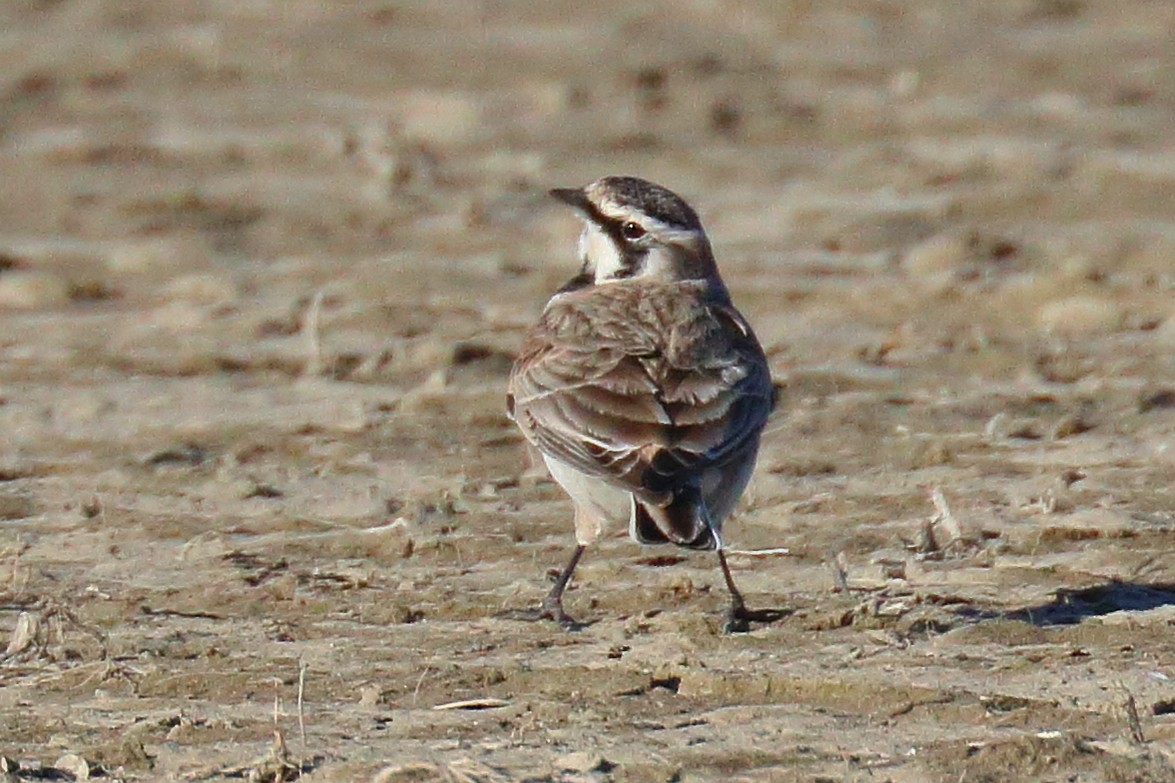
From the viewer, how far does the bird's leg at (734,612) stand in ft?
20.9

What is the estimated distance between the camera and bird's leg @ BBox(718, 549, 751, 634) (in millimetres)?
6369

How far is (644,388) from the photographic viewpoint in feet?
21.4

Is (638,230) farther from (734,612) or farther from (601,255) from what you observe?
→ (734,612)

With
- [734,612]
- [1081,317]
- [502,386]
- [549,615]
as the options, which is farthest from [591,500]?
[1081,317]

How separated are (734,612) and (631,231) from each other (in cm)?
169

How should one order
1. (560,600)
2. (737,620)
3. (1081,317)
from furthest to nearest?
(1081,317) < (560,600) < (737,620)

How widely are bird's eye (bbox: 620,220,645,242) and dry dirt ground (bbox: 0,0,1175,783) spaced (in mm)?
905

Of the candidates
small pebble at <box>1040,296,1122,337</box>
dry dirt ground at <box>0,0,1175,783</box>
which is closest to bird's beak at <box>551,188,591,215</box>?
dry dirt ground at <box>0,0,1175,783</box>

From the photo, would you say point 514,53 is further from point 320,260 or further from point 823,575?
point 823,575

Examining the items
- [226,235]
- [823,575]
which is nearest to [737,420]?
[823,575]

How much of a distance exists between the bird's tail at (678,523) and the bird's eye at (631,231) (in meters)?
1.74

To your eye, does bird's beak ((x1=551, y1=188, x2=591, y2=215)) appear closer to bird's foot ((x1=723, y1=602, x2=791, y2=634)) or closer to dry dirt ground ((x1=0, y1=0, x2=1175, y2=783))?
dry dirt ground ((x1=0, y1=0, x2=1175, y2=783))

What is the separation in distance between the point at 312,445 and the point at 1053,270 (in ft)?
13.1

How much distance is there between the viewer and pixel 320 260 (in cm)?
1134
